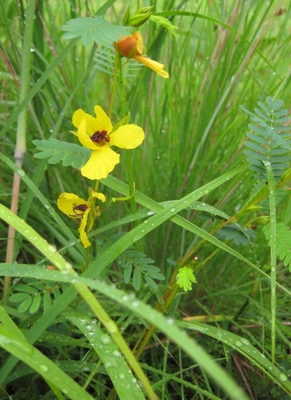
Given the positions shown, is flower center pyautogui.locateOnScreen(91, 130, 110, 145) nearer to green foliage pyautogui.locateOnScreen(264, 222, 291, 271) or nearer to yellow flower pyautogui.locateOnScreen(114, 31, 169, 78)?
yellow flower pyautogui.locateOnScreen(114, 31, 169, 78)

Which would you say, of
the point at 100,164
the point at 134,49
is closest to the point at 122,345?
the point at 100,164

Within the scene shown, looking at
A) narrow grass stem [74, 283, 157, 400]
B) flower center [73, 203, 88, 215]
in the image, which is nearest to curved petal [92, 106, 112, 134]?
flower center [73, 203, 88, 215]

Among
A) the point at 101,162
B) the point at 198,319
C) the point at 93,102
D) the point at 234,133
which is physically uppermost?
the point at 101,162

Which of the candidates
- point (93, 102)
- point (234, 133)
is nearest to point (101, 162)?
point (234, 133)

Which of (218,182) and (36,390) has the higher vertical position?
(218,182)

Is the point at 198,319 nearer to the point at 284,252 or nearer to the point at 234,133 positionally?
the point at 284,252

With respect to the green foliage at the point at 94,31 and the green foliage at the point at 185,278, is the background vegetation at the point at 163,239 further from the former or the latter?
the green foliage at the point at 94,31

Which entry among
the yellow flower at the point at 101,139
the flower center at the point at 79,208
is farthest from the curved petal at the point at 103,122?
the flower center at the point at 79,208
